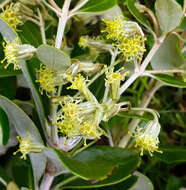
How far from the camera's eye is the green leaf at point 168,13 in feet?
2.13

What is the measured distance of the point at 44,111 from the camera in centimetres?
69

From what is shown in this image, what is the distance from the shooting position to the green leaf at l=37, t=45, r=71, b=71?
55 cm

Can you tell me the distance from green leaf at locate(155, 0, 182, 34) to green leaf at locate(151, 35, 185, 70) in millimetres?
104

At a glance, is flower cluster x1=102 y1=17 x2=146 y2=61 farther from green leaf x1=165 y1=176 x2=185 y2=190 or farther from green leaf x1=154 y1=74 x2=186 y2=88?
green leaf x1=165 y1=176 x2=185 y2=190

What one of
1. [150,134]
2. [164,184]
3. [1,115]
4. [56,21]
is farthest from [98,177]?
[164,184]

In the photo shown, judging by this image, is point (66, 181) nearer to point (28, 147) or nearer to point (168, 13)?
point (28, 147)

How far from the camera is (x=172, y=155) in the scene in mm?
864

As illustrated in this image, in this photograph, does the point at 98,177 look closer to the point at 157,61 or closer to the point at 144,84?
the point at 157,61

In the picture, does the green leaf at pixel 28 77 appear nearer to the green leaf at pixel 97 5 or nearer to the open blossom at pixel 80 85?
the open blossom at pixel 80 85

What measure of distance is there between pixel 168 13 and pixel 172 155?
0.42 metres

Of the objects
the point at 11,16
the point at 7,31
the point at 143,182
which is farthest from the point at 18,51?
the point at 143,182

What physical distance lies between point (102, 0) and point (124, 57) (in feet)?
0.54

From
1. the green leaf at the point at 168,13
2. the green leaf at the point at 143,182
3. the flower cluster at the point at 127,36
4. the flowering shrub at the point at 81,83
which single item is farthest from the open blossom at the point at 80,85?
the green leaf at the point at 143,182

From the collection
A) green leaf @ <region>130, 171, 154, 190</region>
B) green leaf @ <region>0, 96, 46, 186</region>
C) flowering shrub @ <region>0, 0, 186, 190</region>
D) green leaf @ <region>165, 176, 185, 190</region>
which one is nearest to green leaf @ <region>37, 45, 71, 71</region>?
flowering shrub @ <region>0, 0, 186, 190</region>
